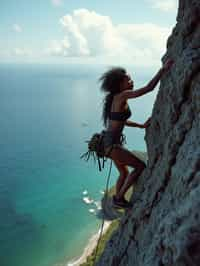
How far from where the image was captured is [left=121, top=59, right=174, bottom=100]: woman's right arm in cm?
757

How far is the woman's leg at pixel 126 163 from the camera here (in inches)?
344

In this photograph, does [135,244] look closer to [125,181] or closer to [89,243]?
[125,181]

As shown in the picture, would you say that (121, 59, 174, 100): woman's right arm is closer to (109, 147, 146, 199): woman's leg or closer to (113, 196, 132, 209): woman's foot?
(109, 147, 146, 199): woman's leg

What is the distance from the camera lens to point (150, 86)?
7.60 m

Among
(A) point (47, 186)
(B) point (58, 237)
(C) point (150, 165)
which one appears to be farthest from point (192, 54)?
(A) point (47, 186)

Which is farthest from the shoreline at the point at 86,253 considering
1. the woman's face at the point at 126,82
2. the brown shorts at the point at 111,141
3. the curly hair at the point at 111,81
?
the woman's face at the point at 126,82

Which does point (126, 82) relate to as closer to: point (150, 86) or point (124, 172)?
point (150, 86)

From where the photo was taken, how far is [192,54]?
21.7 feet

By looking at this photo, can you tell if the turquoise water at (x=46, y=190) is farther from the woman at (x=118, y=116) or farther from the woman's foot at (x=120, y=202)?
the woman at (x=118, y=116)

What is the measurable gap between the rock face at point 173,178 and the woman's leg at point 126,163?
9.7 inches

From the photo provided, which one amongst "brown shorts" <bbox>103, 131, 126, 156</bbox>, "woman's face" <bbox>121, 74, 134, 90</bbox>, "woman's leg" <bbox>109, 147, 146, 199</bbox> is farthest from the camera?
"brown shorts" <bbox>103, 131, 126, 156</bbox>

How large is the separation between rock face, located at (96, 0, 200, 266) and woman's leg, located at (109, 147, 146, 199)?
246 mm

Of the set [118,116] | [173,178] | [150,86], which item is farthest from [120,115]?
[173,178]

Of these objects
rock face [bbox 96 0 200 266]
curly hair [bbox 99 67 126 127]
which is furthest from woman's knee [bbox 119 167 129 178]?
curly hair [bbox 99 67 126 127]
